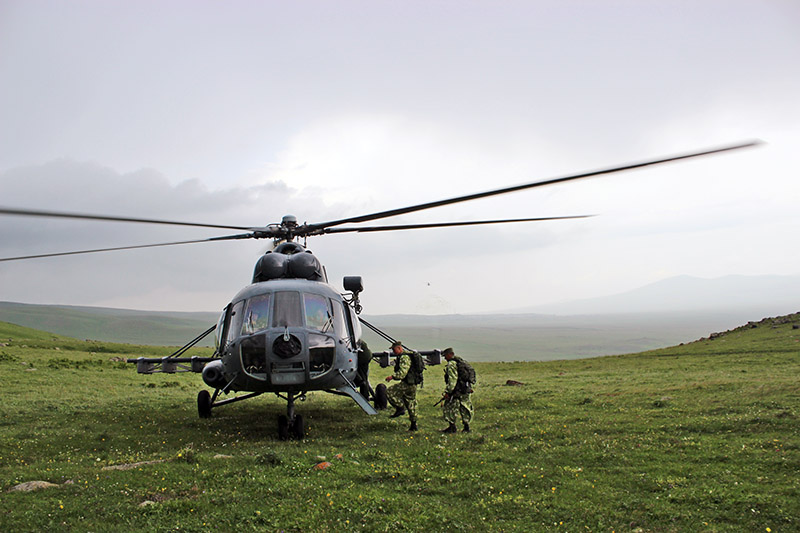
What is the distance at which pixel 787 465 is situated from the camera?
361 inches

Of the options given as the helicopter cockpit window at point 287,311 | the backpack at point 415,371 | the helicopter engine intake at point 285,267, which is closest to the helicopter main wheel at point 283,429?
the helicopter cockpit window at point 287,311

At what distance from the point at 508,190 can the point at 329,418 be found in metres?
10.4

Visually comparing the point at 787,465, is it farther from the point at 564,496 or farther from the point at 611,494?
the point at 564,496

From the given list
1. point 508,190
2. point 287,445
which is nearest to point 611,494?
point 508,190

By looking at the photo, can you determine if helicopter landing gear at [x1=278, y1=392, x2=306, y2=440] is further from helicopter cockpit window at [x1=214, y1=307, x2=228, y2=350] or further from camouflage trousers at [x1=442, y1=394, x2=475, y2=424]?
camouflage trousers at [x1=442, y1=394, x2=475, y2=424]

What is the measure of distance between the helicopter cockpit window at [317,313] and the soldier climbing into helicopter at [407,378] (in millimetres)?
2350

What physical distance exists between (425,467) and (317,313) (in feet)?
16.0

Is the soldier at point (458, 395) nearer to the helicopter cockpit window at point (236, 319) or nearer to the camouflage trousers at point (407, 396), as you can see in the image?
the camouflage trousers at point (407, 396)

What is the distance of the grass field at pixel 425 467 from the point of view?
7.34m

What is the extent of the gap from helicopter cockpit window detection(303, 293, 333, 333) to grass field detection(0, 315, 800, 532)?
2.69 meters

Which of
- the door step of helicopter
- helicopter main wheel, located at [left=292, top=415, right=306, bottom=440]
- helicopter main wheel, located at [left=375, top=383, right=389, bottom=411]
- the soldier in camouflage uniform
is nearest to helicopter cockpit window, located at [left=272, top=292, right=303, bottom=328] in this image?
the door step of helicopter

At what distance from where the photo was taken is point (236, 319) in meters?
13.4

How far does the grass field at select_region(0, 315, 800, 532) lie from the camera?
24.1ft

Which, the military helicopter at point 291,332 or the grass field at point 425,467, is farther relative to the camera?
the military helicopter at point 291,332
